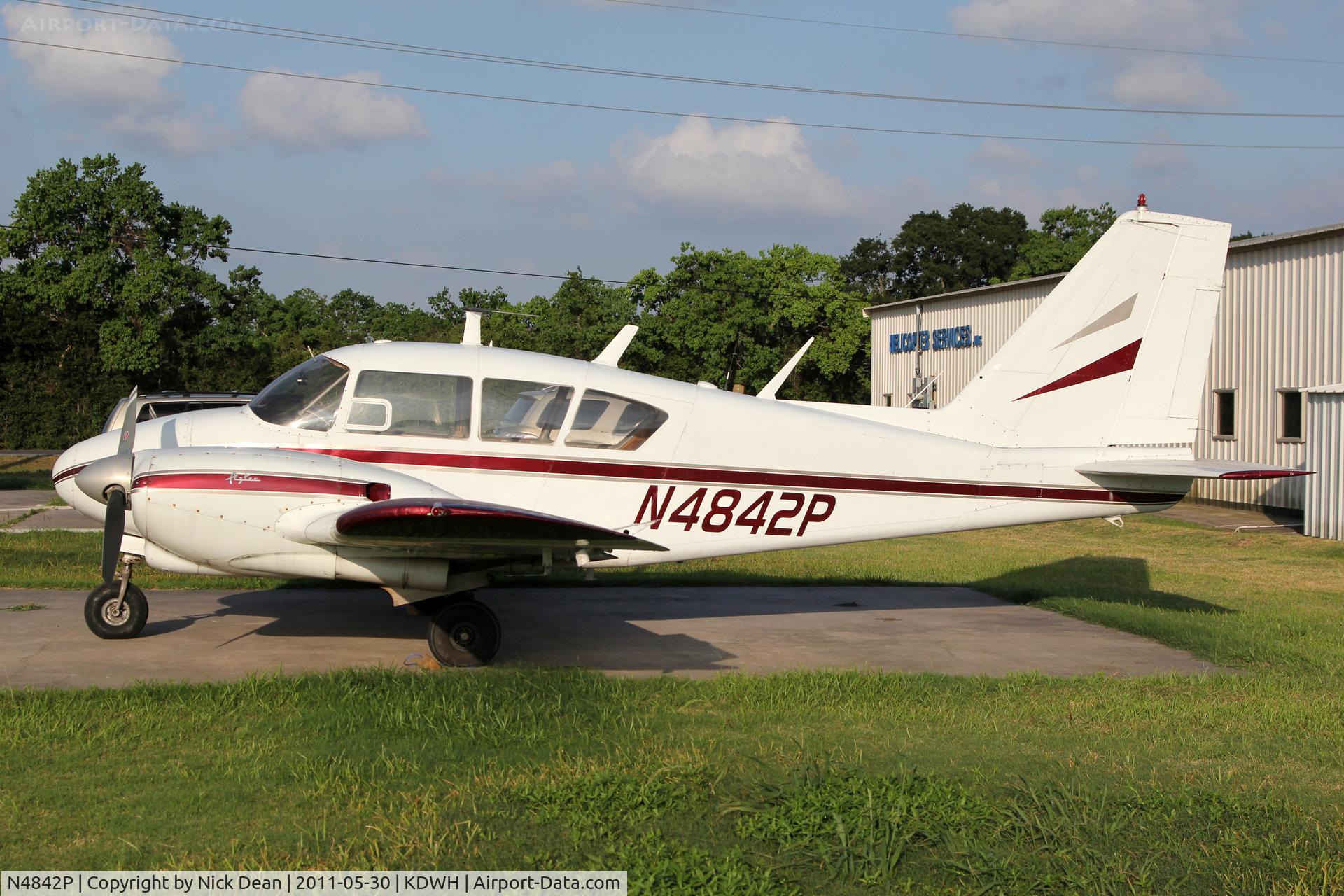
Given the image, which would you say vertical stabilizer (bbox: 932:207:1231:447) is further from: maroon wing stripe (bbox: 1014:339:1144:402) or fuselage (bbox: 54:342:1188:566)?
fuselage (bbox: 54:342:1188:566)

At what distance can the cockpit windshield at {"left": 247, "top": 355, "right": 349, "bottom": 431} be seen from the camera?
8.43 m

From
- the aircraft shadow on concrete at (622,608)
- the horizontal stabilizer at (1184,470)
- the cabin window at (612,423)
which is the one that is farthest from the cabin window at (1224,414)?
the cabin window at (612,423)

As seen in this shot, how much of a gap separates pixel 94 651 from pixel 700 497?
4807 millimetres

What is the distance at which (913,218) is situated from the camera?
79.1 meters

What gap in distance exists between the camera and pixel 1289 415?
72.7 ft

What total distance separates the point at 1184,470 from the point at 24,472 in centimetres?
3035

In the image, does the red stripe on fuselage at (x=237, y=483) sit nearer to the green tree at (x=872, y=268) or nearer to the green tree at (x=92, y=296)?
the green tree at (x=92, y=296)

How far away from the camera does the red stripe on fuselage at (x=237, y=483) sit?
24.3 ft

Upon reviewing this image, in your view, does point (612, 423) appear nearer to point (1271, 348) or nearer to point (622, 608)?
point (622, 608)

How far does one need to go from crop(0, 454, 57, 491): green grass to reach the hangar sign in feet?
87.6

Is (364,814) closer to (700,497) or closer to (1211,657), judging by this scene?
(700,497)

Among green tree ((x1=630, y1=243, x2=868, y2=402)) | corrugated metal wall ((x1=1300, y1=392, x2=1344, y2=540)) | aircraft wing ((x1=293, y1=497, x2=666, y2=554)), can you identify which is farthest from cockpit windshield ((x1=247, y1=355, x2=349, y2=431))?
green tree ((x1=630, y1=243, x2=868, y2=402))

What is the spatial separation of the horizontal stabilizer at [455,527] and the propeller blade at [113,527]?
1.84 metres

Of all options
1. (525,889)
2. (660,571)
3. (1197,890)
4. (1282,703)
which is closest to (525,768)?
(525,889)
